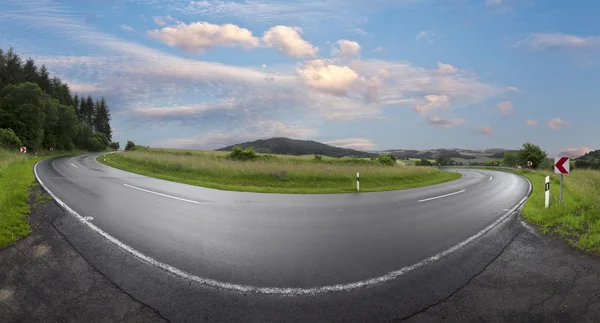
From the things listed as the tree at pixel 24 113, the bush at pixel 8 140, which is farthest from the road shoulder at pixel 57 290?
the tree at pixel 24 113

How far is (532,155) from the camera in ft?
196

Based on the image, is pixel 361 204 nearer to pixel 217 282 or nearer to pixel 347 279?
pixel 347 279

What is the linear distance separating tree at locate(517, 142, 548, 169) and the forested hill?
275 feet

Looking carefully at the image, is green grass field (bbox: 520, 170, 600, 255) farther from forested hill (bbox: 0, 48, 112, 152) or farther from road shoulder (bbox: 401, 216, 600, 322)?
forested hill (bbox: 0, 48, 112, 152)

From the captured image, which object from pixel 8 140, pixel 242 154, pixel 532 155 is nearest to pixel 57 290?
pixel 242 154

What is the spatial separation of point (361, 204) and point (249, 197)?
4.41 metres

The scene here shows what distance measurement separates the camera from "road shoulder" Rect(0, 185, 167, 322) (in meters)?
3.57

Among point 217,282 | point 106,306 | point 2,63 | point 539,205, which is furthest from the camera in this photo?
point 2,63

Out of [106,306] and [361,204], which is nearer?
[106,306]

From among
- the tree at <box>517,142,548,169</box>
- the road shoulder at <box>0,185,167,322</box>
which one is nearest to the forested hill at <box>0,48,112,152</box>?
the road shoulder at <box>0,185,167,322</box>

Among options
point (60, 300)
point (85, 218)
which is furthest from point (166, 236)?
point (85, 218)

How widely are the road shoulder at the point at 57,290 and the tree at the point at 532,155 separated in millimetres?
72835

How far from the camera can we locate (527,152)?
61312 millimetres

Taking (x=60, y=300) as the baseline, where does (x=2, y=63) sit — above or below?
above
